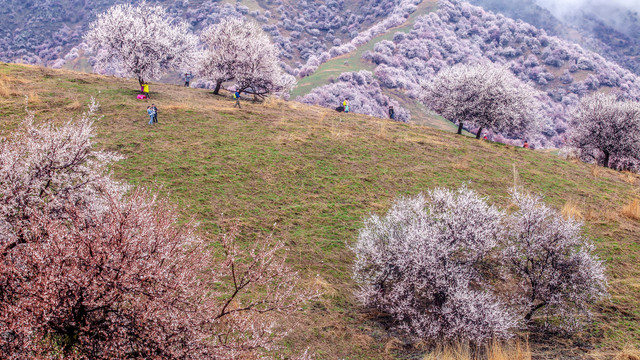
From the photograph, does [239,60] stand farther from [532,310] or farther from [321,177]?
[532,310]

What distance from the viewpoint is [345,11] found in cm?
18725

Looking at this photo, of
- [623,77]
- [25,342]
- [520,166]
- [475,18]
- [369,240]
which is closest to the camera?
[25,342]

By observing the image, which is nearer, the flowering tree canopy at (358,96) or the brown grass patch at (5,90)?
the brown grass patch at (5,90)

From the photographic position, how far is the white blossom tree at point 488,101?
30641 mm

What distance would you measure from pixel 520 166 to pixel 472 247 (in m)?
15.4

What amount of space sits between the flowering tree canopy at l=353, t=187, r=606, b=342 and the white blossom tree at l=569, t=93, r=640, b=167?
87.5 ft

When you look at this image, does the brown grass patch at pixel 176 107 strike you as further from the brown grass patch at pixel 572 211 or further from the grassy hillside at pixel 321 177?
the brown grass patch at pixel 572 211

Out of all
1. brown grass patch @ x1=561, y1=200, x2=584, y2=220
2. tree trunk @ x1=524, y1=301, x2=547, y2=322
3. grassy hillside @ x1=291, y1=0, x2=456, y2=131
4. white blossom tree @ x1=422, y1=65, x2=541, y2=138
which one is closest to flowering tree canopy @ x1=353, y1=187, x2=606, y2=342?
tree trunk @ x1=524, y1=301, x2=547, y2=322

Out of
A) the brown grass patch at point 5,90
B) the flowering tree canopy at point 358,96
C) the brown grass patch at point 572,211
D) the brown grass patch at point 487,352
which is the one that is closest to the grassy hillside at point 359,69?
the flowering tree canopy at point 358,96

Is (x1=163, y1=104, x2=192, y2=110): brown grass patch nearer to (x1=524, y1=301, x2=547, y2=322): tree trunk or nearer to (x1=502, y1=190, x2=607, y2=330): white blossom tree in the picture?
(x1=502, y1=190, x2=607, y2=330): white blossom tree

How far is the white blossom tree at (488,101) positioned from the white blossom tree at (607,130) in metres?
4.03

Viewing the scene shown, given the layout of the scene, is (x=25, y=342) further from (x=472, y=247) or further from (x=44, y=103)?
(x=44, y=103)

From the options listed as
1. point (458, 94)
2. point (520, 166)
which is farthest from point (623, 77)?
point (520, 166)

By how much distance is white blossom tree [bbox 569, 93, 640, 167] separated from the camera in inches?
1155
